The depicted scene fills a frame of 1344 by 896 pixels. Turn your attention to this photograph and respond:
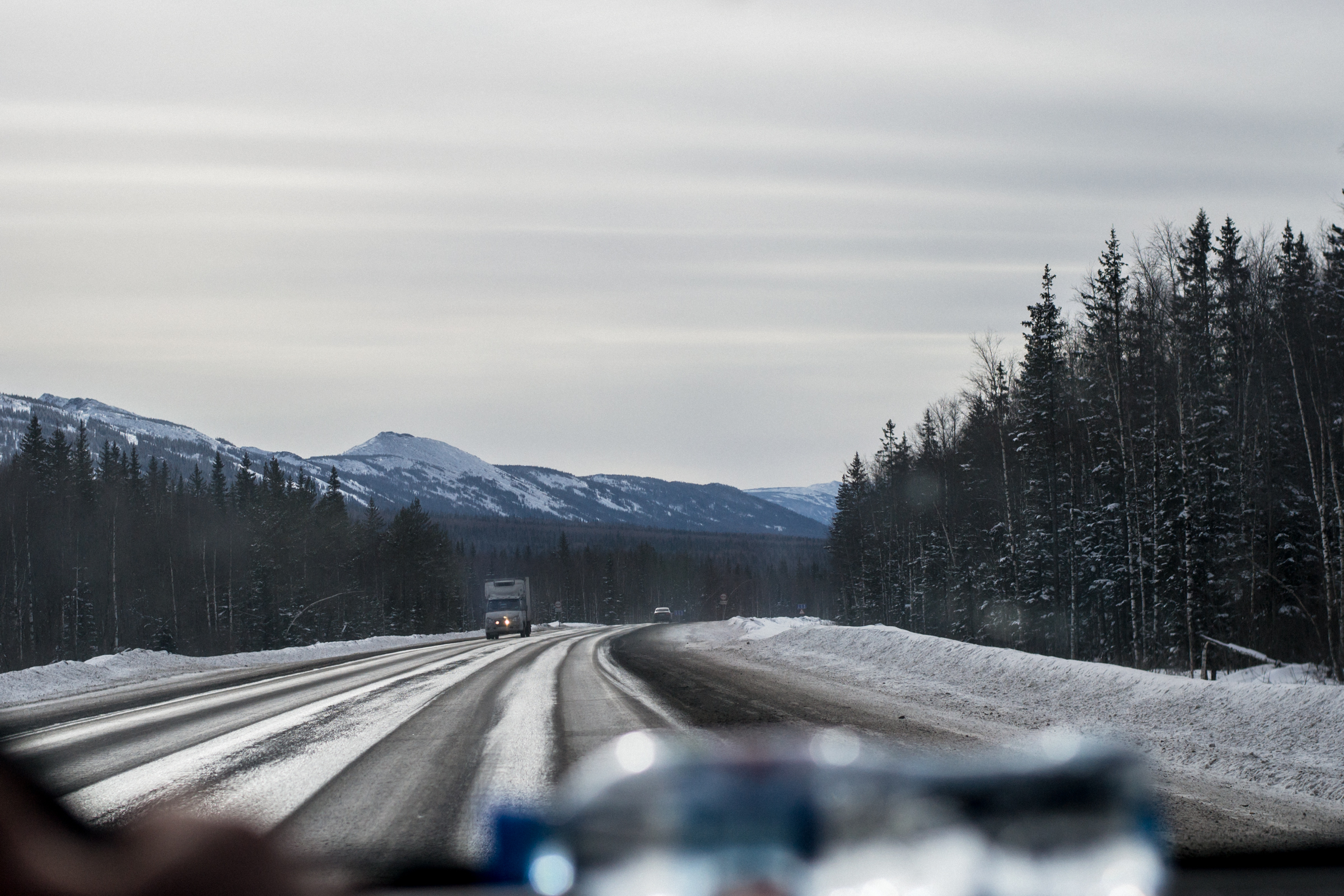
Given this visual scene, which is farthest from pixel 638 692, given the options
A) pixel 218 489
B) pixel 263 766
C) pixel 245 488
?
pixel 218 489

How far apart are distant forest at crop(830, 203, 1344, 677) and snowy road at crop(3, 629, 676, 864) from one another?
14.0 metres

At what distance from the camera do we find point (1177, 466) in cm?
3497

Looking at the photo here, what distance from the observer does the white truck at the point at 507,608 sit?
5556 centimetres

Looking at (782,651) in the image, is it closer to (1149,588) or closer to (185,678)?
(185,678)

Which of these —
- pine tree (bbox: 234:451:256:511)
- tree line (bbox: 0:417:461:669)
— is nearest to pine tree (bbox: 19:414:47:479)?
tree line (bbox: 0:417:461:669)

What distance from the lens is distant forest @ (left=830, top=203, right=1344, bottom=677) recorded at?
3102cm

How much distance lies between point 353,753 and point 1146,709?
8.13 metres

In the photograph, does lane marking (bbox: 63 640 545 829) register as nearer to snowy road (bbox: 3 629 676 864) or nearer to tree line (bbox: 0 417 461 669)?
snowy road (bbox: 3 629 676 864)

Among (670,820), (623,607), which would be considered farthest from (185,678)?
(623,607)

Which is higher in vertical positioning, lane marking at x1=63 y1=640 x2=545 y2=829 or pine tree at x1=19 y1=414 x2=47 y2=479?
pine tree at x1=19 y1=414 x2=47 y2=479

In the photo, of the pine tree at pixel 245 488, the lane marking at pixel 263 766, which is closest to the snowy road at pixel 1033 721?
the lane marking at pixel 263 766

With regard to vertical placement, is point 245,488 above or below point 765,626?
above

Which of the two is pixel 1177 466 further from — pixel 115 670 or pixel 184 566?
pixel 184 566

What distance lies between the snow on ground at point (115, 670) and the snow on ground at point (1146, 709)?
12.9 m
